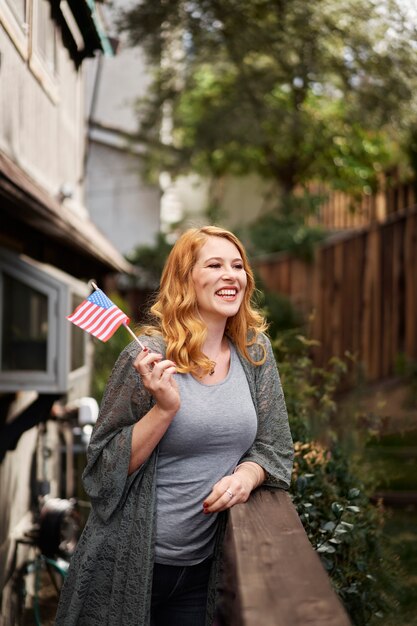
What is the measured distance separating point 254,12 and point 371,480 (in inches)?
468

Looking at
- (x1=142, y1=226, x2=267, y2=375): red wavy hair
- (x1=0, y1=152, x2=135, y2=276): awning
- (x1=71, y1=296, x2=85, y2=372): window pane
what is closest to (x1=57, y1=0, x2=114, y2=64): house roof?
(x1=0, y1=152, x2=135, y2=276): awning

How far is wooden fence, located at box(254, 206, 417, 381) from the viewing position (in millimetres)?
11688

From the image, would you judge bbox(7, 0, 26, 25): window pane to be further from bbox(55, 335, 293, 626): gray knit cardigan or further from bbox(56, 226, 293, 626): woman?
bbox(55, 335, 293, 626): gray knit cardigan

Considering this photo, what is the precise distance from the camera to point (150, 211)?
20203 millimetres

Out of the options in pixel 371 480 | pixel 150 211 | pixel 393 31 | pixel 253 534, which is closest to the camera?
pixel 253 534

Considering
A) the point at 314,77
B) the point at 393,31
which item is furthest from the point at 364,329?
the point at 314,77

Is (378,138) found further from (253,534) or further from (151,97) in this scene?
(253,534)

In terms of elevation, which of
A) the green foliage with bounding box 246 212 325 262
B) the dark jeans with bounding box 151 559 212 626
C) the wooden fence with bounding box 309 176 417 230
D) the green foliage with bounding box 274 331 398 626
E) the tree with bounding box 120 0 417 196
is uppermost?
the dark jeans with bounding box 151 559 212 626

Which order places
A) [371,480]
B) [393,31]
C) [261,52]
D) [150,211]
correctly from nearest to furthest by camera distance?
[371,480] → [393,31] → [261,52] → [150,211]

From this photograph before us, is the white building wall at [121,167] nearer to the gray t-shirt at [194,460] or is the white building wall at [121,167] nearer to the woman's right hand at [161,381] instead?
the gray t-shirt at [194,460]

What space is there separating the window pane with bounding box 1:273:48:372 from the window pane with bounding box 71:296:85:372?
330mm

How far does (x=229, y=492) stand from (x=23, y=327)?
3.90 meters

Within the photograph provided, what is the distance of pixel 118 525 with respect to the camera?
8.87 feet

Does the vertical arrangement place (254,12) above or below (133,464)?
below
